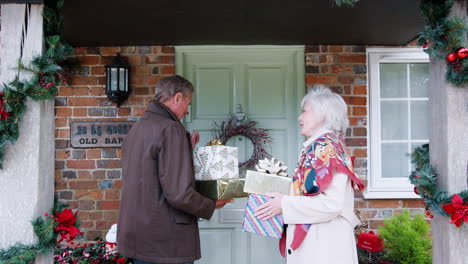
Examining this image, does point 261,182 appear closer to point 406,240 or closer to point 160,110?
point 160,110

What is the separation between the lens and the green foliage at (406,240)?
10.2 ft

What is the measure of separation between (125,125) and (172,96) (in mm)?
1493

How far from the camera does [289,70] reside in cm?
376

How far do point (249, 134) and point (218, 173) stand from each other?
1.44 m

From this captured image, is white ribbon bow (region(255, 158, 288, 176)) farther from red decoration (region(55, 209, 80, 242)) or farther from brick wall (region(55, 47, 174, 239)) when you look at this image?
brick wall (region(55, 47, 174, 239))

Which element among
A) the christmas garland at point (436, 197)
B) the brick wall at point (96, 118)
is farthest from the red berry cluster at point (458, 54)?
the brick wall at point (96, 118)

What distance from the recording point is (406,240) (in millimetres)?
3135

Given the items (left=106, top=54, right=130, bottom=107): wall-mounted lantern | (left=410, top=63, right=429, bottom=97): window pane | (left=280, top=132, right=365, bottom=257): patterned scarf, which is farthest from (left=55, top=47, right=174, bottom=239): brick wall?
(left=410, top=63, right=429, bottom=97): window pane

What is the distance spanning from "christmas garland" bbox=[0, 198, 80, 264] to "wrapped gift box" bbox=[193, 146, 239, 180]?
27.7 inches

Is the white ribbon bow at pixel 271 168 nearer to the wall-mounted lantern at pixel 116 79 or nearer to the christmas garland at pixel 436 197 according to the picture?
the christmas garland at pixel 436 197

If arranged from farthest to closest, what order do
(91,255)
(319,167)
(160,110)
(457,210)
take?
1. (91,255)
2. (160,110)
3. (319,167)
4. (457,210)

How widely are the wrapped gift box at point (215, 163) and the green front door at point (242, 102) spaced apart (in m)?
1.43

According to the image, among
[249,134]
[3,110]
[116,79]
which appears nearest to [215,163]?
[3,110]

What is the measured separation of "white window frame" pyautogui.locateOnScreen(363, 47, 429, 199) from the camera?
366cm
